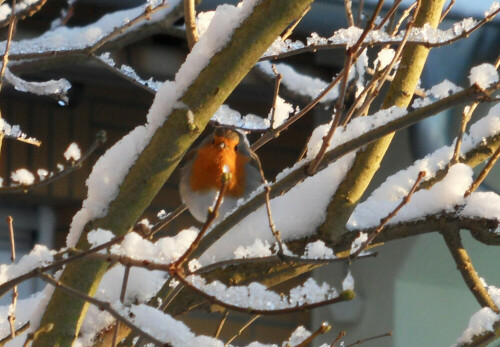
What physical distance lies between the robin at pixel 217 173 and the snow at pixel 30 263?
1.16 meters

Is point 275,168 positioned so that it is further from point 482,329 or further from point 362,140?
point 362,140

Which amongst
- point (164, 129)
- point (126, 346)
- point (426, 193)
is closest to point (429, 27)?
point (426, 193)

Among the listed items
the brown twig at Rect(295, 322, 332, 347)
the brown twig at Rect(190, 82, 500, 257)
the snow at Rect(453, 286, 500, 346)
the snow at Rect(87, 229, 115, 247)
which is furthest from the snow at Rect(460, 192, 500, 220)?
the snow at Rect(87, 229, 115, 247)

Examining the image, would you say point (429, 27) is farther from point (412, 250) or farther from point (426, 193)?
point (412, 250)

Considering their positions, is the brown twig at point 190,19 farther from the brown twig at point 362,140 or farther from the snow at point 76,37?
the brown twig at point 362,140

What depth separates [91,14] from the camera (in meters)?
3.40

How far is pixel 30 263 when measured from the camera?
1312 mm

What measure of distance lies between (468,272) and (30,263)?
0.95 meters

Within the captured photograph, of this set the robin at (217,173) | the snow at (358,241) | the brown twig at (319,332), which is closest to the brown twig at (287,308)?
the brown twig at (319,332)

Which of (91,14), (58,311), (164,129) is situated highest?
(91,14)

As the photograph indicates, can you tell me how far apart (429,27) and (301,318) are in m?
2.65

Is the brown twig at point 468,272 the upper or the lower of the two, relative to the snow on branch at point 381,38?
lower

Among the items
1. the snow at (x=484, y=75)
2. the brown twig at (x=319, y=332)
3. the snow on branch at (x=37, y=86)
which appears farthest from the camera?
the snow on branch at (x=37, y=86)

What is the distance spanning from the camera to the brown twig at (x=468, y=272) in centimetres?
175
